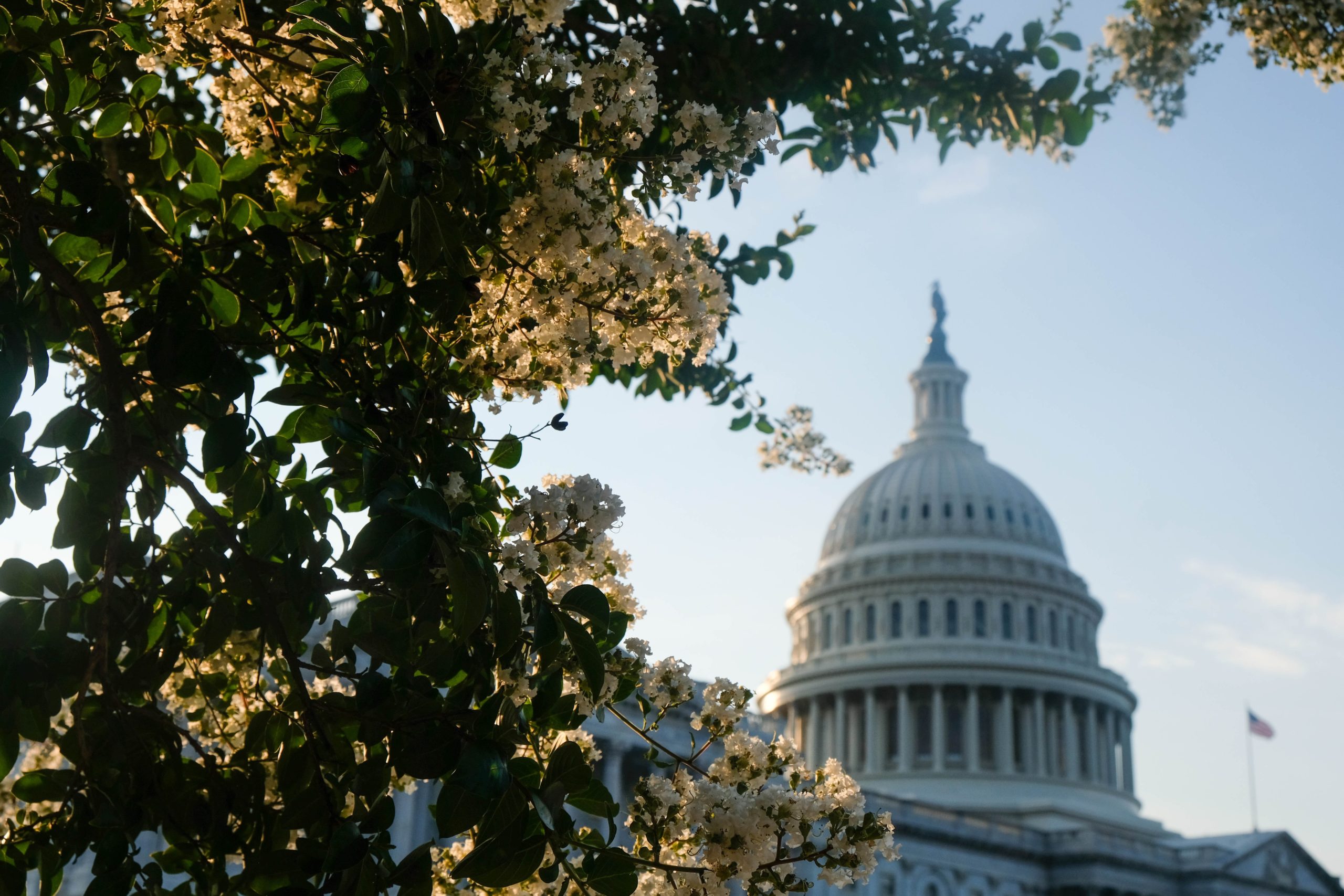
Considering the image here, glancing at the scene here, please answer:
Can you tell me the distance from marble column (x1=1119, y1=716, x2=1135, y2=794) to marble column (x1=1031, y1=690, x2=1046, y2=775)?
8.10 m

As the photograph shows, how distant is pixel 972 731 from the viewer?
81.3 m

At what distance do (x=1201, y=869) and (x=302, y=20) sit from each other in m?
75.8

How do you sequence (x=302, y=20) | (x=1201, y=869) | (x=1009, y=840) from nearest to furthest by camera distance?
(x=302, y=20) → (x=1009, y=840) → (x=1201, y=869)

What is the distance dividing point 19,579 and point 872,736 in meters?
80.7

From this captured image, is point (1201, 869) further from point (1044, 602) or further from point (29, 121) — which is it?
point (29, 121)

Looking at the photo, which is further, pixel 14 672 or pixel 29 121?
pixel 29 121

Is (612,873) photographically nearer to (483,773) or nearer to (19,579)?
(483,773)

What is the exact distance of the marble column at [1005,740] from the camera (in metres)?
80.2

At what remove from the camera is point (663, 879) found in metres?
4.53

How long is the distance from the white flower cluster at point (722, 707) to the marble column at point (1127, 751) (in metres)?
88.5

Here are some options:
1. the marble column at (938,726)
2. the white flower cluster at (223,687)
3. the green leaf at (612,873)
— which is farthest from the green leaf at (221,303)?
the marble column at (938,726)

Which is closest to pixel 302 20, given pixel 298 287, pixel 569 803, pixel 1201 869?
pixel 298 287

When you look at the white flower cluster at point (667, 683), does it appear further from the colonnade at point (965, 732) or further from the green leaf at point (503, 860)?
the colonnade at point (965, 732)

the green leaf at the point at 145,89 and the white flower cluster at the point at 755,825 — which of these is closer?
the white flower cluster at the point at 755,825
